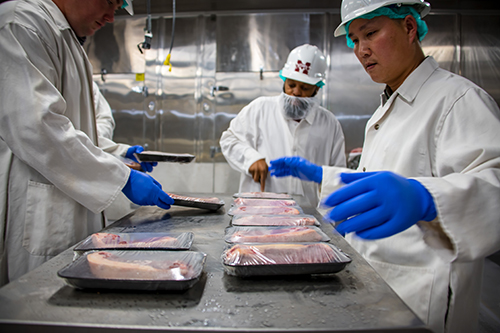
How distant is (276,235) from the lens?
0.99 m

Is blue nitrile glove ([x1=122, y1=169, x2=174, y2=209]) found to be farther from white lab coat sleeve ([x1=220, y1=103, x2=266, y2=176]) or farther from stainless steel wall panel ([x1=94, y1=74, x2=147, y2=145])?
stainless steel wall panel ([x1=94, y1=74, x2=147, y2=145])

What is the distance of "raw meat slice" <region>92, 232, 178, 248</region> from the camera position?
91cm

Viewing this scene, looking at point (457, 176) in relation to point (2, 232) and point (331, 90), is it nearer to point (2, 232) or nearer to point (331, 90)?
point (2, 232)

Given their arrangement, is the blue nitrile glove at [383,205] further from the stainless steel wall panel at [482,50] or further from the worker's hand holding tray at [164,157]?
the stainless steel wall panel at [482,50]

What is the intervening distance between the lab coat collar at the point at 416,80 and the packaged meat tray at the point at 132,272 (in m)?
1.05

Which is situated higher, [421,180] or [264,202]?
[421,180]

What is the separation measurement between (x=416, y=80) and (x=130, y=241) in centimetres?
125

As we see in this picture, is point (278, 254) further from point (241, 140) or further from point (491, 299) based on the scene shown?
point (491, 299)

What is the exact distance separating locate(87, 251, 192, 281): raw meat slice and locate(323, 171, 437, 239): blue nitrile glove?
0.46m

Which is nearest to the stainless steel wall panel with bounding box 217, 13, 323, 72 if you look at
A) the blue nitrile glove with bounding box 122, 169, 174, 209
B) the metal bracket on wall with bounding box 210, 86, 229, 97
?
the metal bracket on wall with bounding box 210, 86, 229, 97

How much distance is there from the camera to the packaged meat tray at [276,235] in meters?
0.97

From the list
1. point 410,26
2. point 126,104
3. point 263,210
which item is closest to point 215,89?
point 126,104

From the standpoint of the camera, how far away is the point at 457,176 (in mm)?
878

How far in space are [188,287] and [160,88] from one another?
387 cm
